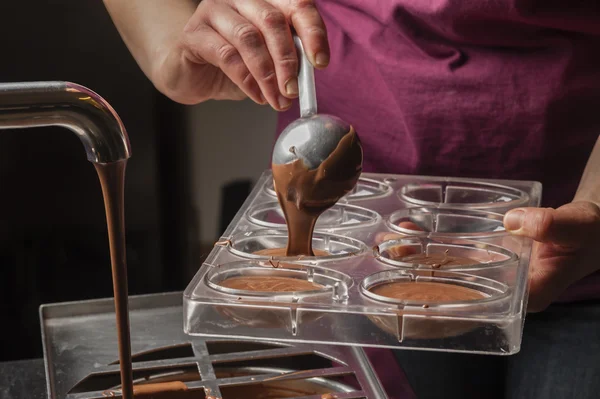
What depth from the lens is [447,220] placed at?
132 centimetres

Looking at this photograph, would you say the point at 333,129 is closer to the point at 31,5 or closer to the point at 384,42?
the point at 384,42

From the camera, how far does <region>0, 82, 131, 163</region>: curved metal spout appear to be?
2.33 feet

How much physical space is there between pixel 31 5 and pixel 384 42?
2.93 feet

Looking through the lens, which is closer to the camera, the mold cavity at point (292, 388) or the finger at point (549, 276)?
the mold cavity at point (292, 388)

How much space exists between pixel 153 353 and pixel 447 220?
47 cm

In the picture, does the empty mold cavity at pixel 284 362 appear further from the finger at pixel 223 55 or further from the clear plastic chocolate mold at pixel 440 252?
the finger at pixel 223 55

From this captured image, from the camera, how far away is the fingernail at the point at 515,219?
1.08 meters

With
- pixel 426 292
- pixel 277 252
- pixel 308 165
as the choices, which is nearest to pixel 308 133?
pixel 308 165

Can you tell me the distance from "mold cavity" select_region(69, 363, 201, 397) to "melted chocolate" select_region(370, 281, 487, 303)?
27 cm

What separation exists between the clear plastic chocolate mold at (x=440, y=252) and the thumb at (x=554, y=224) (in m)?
0.05

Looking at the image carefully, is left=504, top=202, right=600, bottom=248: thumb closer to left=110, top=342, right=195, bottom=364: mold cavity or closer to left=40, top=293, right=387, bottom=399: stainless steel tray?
left=40, top=293, right=387, bottom=399: stainless steel tray

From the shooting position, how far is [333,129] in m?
1.16

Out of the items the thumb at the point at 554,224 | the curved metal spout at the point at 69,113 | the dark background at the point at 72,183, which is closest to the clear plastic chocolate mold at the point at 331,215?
the thumb at the point at 554,224

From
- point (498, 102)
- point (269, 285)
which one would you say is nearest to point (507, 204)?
point (498, 102)
